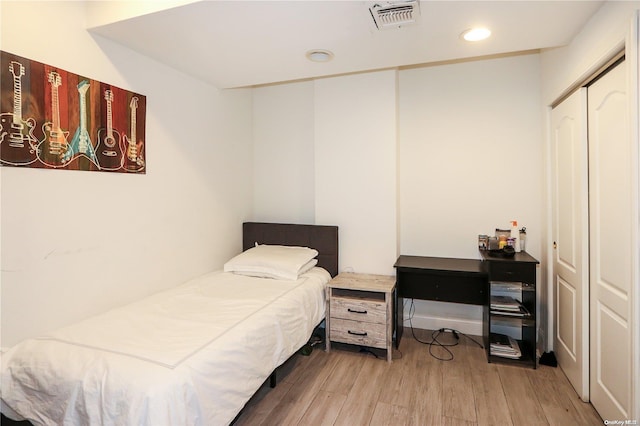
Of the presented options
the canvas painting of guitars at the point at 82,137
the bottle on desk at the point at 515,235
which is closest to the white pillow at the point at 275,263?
the canvas painting of guitars at the point at 82,137

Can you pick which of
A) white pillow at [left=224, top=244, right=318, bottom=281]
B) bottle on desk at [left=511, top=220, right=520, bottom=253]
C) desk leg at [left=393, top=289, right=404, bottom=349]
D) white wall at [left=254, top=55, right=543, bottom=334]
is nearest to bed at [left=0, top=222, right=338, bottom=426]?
white pillow at [left=224, top=244, right=318, bottom=281]

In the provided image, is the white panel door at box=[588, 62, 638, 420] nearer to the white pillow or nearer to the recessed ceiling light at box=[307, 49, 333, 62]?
the recessed ceiling light at box=[307, 49, 333, 62]

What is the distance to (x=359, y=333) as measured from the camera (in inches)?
Result: 109

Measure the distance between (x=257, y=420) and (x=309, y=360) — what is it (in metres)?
0.79

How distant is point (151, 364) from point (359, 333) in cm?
173

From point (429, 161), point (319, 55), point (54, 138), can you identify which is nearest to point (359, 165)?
point (429, 161)

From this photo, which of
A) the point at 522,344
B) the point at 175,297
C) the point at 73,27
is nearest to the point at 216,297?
the point at 175,297

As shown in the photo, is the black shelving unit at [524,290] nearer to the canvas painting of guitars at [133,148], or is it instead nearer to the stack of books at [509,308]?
the stack of books at [509,308]

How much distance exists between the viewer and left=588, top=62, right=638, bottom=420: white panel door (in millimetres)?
1640

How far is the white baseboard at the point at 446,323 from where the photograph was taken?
10.5 ft

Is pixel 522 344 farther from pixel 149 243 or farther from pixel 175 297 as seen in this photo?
pixel 149 243

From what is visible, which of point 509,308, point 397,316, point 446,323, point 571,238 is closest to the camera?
point 571,238

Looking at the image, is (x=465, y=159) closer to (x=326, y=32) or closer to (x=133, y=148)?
(x=326, y=32)

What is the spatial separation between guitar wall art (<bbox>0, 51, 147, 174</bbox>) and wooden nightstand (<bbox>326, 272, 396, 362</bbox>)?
1843 mm
